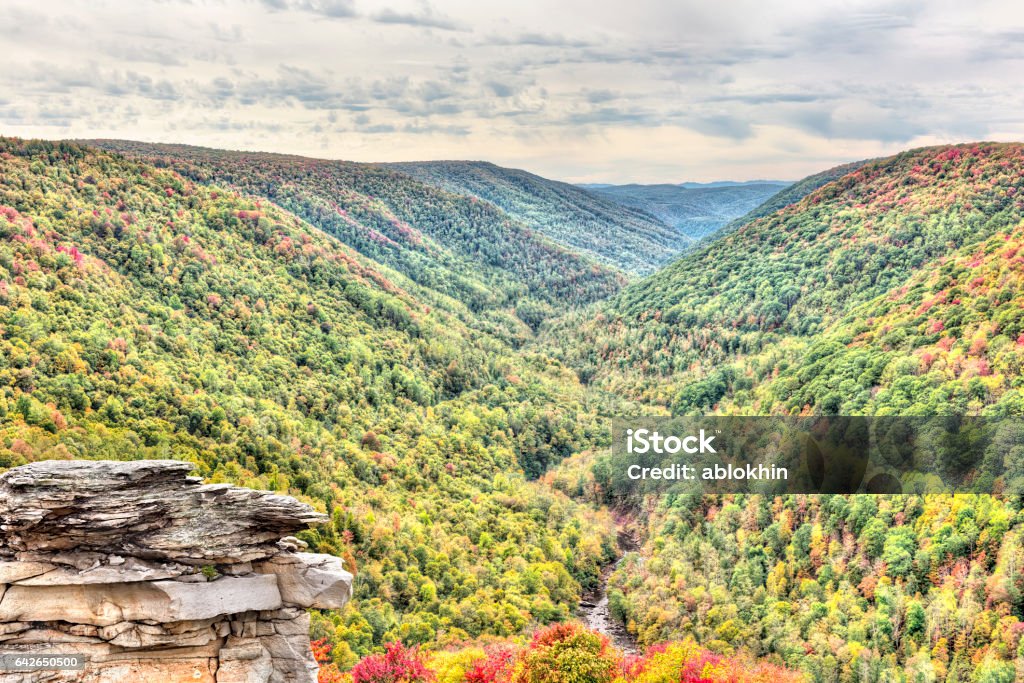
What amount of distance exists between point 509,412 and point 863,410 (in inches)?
2140

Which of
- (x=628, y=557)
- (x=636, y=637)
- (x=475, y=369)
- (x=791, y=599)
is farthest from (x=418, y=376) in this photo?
(x=791, y=599)

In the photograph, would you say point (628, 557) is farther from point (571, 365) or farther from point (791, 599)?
point (571, 365)

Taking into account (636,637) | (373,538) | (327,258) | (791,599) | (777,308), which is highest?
(327,258)

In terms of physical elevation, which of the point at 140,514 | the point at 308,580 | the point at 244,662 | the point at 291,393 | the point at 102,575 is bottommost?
the point at 291,393

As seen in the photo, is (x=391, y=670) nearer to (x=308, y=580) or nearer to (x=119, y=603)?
(x=308, y=580)

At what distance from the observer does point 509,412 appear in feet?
385

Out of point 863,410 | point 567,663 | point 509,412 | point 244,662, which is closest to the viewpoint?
point 244,662

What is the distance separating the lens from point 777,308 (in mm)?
140875

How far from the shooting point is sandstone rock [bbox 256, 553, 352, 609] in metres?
23.8

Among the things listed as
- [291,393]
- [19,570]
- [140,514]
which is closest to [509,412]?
[291,393]

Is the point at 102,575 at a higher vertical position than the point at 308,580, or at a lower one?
higher

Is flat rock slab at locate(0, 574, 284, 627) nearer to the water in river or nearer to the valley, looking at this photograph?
the valley

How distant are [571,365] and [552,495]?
71688 mm

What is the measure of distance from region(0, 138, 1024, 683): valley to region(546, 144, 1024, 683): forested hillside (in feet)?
0.98
